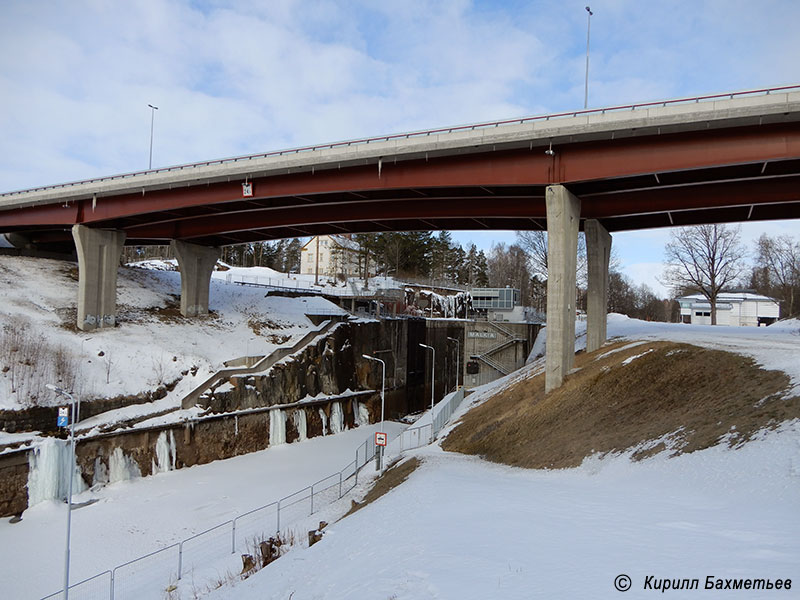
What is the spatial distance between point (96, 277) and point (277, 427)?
17774mm

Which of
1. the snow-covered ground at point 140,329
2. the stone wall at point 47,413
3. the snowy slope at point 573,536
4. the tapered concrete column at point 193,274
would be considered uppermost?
the tapered concrete column at point 193,274

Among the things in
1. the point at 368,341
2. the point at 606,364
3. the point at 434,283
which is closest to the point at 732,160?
the point at 606,364

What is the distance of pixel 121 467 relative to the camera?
29.1 m

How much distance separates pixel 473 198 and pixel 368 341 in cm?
2298

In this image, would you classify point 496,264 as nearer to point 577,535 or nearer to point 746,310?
point 746,310

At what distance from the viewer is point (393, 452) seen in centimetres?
3066

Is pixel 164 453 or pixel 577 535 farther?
pixel 164 453

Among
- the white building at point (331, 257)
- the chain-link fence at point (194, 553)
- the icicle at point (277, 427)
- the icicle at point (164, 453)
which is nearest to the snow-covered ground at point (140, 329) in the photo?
the icicle at point (164, 453)

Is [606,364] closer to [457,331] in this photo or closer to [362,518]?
[362,518]

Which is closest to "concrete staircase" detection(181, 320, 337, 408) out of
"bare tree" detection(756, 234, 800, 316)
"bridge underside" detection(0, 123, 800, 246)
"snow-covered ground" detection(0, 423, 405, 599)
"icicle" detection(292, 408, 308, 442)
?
"icicle" detection(292, 408, 308, 442)

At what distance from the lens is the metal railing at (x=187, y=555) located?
688 inches

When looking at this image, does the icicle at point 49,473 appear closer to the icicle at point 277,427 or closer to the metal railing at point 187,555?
the metal railing at point 187,555

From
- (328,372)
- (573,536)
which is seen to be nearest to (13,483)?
(328,372)

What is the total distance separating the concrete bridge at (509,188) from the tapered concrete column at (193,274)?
5.38ft
